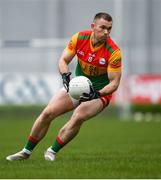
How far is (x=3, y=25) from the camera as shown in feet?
116

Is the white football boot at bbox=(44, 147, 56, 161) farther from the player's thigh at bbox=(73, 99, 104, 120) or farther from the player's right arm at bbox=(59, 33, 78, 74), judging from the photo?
the player's right arm at bbox=(59, 33, 78, 74)

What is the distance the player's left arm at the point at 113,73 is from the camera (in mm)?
13586

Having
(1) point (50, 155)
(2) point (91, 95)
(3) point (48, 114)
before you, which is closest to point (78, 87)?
(2) point (91, 95)

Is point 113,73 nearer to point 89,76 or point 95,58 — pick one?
point 95,58

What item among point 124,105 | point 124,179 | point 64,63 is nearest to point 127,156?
point 64,63

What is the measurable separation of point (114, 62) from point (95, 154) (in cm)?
268

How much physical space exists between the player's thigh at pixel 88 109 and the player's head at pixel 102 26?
94 cm

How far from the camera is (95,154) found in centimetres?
1584

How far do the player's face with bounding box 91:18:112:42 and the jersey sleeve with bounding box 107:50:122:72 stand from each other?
0.28 m

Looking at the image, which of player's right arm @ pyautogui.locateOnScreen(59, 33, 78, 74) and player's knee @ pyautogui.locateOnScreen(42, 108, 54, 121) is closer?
player's knee @ pyautogui.locateOnScreen(42, 108, 54, 121)

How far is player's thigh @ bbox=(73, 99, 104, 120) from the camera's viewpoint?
13742 mm

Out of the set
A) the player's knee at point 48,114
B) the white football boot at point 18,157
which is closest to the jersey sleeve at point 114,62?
the player's knee at point 48,114

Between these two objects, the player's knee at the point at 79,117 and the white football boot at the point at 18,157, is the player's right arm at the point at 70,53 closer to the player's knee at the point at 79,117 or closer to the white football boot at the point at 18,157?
the player's knee at the point at 79,117

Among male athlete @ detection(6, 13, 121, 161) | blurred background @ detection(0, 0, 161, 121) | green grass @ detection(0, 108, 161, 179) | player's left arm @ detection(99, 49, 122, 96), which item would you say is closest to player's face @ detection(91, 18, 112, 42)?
male athlete @ detection(6, 13, 121, 161)
